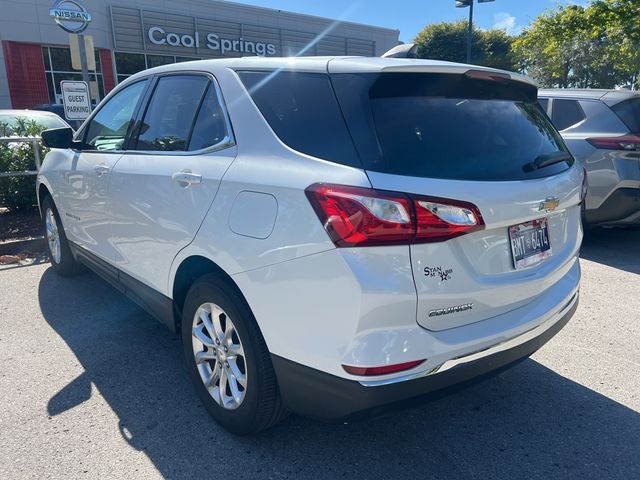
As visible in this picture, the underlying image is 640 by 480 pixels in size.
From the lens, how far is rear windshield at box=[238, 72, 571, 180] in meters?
1.99

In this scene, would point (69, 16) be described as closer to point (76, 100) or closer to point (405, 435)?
point (76, 100)

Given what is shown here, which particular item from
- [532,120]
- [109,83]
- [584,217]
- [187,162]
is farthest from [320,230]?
[109,83]

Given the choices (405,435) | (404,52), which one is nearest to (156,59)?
(404,52)

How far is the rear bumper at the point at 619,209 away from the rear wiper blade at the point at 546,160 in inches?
128

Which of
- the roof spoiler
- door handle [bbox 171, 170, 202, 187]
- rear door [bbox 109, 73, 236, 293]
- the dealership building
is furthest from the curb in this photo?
the dealership building

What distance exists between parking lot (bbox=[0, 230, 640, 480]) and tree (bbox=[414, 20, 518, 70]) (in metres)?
40.0

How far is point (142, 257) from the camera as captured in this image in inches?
123

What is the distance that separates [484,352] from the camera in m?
2.10

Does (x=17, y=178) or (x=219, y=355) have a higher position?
(x=17, y=178)

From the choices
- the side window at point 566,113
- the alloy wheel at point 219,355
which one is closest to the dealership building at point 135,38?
the side window at point 566,113

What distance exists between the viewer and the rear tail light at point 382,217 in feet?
6.08

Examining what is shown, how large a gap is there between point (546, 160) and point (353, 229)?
4.10 feet

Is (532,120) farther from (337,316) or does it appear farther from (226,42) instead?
(226,42)

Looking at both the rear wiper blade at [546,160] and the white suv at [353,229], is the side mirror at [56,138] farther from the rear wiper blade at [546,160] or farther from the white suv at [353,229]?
the rear wiper blade at [546,160]
